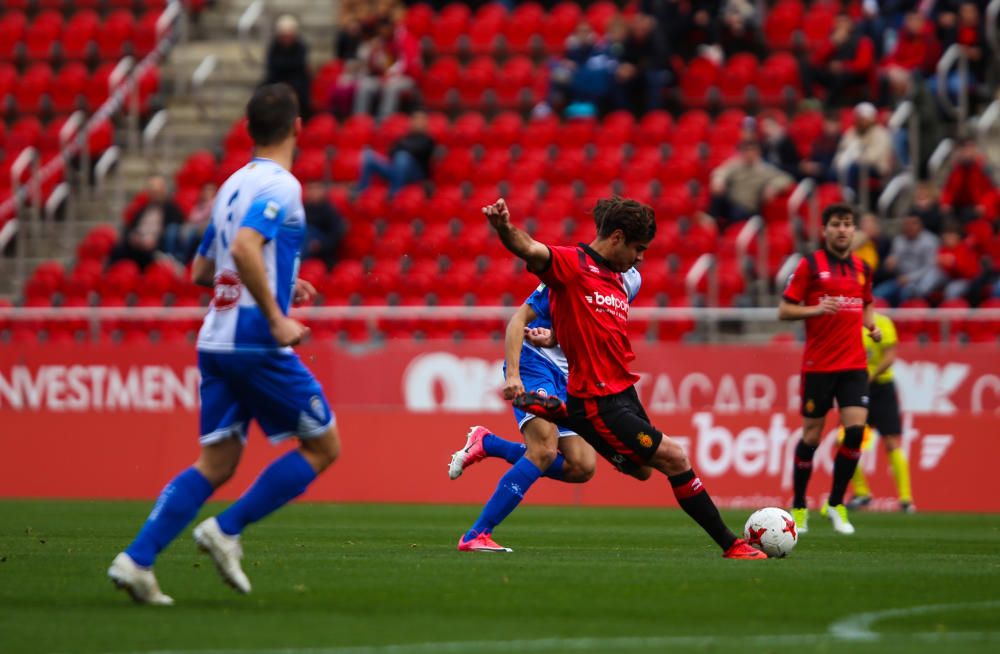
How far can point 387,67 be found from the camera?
90.5 ft

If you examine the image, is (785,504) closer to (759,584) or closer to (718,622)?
(759,584)

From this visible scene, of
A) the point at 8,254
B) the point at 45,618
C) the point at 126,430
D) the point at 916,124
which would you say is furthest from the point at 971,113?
the point at 45,618

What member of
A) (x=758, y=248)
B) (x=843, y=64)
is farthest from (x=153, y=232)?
(x=843, y=64)

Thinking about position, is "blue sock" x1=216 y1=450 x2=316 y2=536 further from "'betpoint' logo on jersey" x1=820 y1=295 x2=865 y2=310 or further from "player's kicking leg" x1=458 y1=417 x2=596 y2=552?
"'betpoint' logo on jersey" x1=820 y1=295 x2=865 y2=310

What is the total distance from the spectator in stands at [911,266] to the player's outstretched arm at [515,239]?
438 inches

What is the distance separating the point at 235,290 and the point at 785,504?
11465 millimetres

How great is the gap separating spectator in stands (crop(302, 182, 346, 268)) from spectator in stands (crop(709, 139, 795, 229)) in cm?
536

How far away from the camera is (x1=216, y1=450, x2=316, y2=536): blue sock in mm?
8055

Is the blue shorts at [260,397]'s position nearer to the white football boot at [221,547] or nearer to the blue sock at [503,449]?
the white football boot at [221,547]

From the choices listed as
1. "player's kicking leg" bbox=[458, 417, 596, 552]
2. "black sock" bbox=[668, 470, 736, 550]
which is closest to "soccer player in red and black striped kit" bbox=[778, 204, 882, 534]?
"player's kicking leg" bbox=[458, 417, 596, 552]

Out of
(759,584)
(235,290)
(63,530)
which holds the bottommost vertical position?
(63,530)

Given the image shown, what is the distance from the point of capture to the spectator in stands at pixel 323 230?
2428cm

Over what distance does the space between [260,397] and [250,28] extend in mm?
23229

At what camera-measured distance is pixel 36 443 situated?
20250 mm
